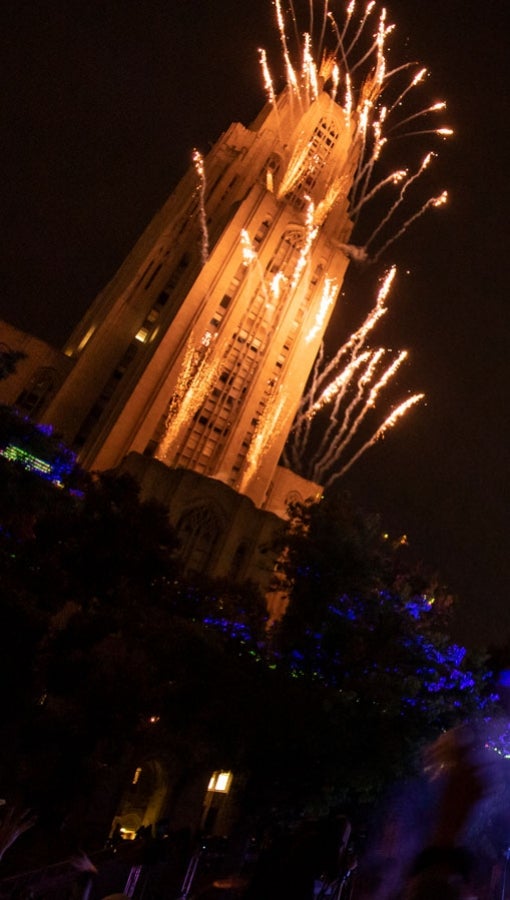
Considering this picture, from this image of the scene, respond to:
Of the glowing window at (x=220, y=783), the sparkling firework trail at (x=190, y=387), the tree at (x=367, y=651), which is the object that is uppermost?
the sparkling firework trail at (x=190, y=387)

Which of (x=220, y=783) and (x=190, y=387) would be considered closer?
(x=220, y=783)

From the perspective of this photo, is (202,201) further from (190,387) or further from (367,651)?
(367,651)

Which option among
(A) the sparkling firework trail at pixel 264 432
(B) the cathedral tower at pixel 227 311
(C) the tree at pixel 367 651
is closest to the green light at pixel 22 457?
(C) the tree at pixel 367 651

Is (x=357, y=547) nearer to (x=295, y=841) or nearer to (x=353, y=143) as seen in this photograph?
(x=295, y=841)

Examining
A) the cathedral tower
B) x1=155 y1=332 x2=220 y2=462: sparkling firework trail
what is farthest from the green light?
x1=155 y1=332 x2=220 y2=462: sparkling firework trail

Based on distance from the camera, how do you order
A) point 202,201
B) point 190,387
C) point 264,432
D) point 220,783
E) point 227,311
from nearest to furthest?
point 220,783 → point 190,387 → point 264,432 → point 227,311 → point 202,201

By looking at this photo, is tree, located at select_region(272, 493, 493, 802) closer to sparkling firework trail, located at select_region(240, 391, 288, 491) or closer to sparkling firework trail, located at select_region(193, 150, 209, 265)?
sparkling firework trail, located at select_region(240, 391, 288, 491)

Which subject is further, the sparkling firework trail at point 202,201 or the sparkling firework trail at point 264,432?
the sparkling firework trail at point 202,201

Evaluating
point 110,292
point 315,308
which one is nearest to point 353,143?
point 315,308

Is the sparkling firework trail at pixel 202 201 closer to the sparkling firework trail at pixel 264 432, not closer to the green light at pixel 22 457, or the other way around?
the sparkling firework trail at pixel 264 432

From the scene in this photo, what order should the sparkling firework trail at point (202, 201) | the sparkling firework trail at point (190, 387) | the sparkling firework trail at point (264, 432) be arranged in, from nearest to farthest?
the sparkling firework trail at point (190, 387) < the sparkling firework trail at point (264, 432) < the sparkling firework trail at point (202, 201)

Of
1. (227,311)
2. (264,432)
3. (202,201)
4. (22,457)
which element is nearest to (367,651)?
(22,457)

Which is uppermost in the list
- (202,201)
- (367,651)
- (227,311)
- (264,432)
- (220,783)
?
(202,201)

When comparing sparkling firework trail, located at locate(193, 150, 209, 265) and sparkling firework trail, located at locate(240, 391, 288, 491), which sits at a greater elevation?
A: sparkling firework trail, located at locate(193, 150, 209, 265)
